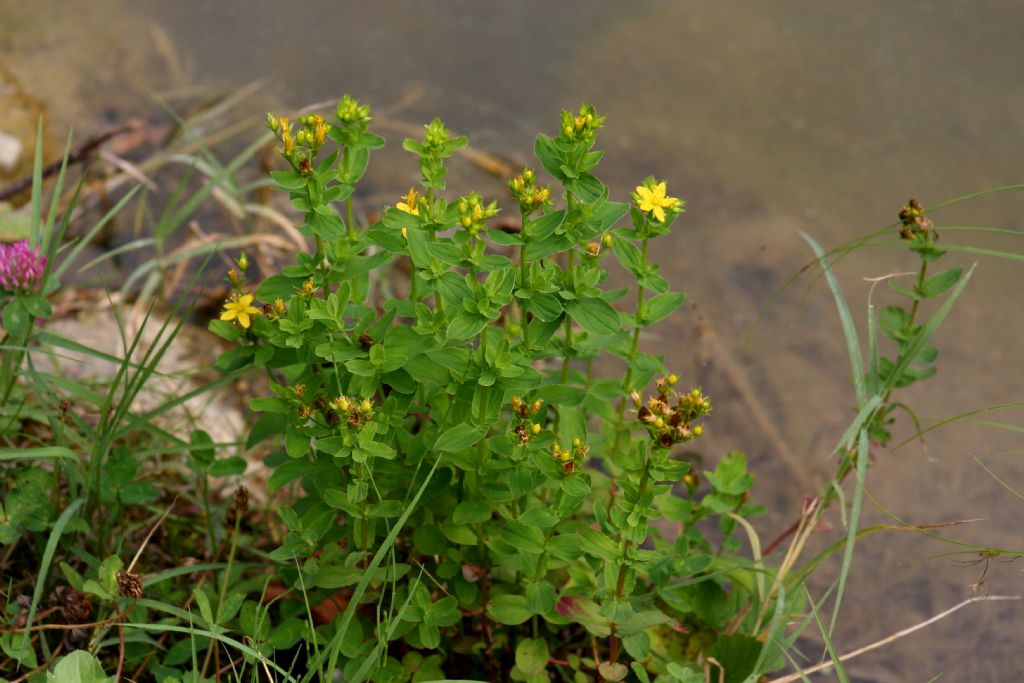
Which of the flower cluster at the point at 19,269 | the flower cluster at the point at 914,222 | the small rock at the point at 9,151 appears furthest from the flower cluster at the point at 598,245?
the small rock at the point at 9,151

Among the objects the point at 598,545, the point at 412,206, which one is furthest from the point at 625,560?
the point at 412,206

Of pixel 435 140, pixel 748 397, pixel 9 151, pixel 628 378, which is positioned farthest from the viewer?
pixel 9 151

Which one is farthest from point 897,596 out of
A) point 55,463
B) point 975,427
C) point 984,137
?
point 55,463

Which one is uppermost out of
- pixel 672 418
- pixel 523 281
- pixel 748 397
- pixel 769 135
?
pixel 769 135

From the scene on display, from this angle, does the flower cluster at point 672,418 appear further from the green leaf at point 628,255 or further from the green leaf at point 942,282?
the green leaf at point 942,282

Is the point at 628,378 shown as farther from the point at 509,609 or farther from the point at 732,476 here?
the point at 509,609

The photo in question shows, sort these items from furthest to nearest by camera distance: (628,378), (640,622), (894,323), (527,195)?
(894,323), (628,378), (640,622), (527,195)

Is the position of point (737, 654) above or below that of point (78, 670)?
above

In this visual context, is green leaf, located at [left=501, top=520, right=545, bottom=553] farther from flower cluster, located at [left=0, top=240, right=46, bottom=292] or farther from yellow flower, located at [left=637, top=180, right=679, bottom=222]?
flower cluster, located at [left=0, top=240, right=46, bottom=292]
